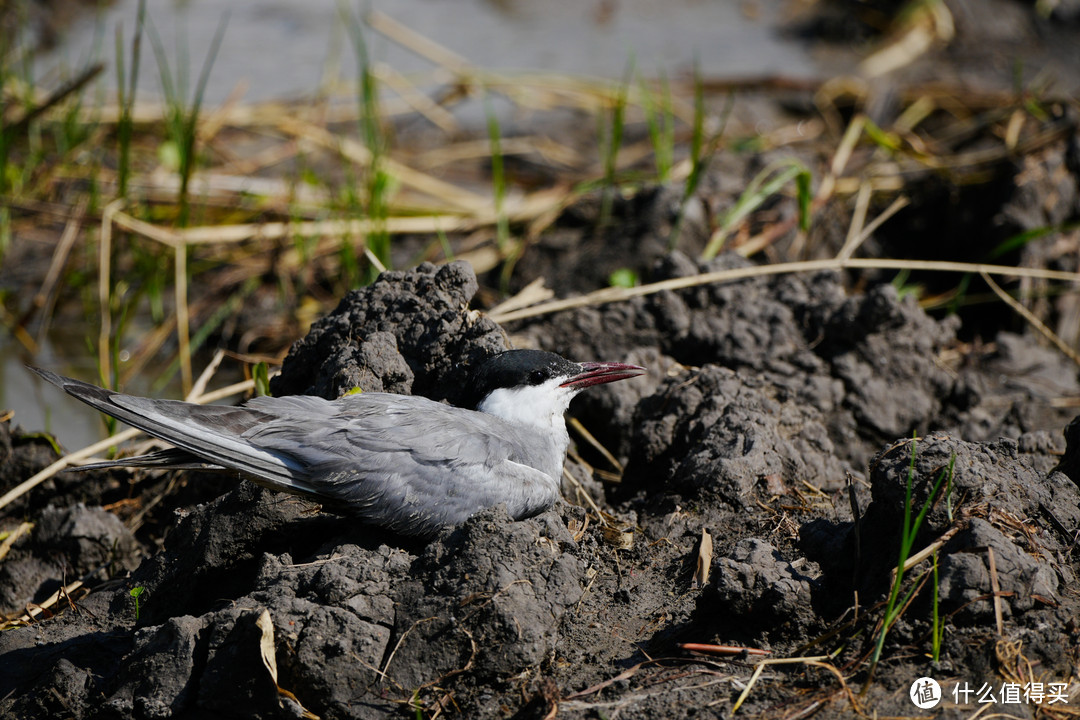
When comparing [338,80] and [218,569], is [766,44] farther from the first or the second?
[218,569]

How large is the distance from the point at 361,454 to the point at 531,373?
0.76 meters

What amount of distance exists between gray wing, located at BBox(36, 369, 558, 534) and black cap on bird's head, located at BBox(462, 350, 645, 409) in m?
0.36

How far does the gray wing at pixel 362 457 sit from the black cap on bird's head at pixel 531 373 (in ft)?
1.17

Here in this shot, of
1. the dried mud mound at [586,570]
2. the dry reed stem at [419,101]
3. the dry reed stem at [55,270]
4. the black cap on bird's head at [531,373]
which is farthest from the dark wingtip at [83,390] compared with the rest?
the dry reed stem at [419,101]

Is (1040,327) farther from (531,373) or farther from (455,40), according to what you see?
(455,40)

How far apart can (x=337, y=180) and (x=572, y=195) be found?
220 centimetres

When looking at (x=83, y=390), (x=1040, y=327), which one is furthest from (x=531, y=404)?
(x=1040, y=327)

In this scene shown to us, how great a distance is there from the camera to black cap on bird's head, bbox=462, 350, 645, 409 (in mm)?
3504

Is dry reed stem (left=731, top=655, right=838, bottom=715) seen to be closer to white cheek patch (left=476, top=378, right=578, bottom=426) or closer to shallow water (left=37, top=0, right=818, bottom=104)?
white cheek patch (left=476, top=378, right=578, bottom=426)

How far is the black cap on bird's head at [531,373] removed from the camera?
350 cm

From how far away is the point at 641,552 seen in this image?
3328 mm

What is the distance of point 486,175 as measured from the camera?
7617mm

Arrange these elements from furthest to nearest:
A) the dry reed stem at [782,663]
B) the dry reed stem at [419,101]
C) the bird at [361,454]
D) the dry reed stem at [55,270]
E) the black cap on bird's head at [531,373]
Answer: the dry reed stem at [419,101], the dry reed stem at [55,270], the black cap on bird's head at [531,373], the bird at [361,454], the dry reed stem at [782,663]

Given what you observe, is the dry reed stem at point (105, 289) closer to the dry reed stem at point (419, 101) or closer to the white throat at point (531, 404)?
the white throat at point (531, 404)
